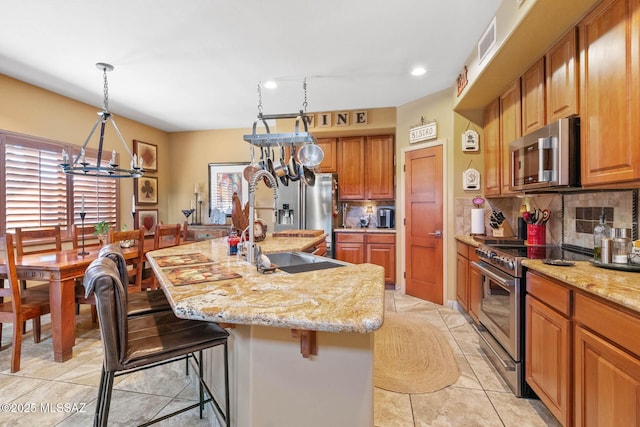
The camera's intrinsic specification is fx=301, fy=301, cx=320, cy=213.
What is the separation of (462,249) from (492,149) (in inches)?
44.4

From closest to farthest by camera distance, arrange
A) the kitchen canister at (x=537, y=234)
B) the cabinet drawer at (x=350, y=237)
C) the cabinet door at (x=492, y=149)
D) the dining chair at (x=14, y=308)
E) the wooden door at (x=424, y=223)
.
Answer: the dining chair at (x=14, y=308) < the kitchen canister at (x=537, y=234) < the cabinet door at (x=492, y=149) < the wooden door at (x=424, y=223) < the cabinet drawer at (x=350, y=237)

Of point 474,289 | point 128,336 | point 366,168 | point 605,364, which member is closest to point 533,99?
point 474,289

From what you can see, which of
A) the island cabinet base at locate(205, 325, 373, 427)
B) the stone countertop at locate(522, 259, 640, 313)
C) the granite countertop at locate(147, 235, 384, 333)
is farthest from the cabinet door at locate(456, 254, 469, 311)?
the island cabinet base at locate(205, 325, 373, 427)

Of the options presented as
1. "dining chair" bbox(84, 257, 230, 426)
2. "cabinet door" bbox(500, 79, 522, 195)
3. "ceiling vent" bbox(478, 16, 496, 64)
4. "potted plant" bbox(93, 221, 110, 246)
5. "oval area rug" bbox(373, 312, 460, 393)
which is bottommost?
"oval area rug" bbox(373, 312, 460, 393)

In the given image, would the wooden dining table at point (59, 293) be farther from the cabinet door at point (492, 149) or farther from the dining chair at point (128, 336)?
the cabinet door at point (492, 149)

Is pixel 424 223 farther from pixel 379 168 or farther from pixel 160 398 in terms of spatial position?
pixel 160 398

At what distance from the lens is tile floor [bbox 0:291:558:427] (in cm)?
176

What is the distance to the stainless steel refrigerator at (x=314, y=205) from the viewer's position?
458 centimetres

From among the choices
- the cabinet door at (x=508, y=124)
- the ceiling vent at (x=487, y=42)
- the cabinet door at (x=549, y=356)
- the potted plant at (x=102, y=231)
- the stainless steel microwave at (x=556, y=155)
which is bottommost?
the cabinet door at (x=549, y=356)

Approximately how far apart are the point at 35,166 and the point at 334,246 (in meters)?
3.88

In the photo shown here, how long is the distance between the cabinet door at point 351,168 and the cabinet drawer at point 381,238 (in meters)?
0.65

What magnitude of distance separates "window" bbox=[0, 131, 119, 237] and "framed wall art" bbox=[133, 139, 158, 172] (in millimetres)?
747

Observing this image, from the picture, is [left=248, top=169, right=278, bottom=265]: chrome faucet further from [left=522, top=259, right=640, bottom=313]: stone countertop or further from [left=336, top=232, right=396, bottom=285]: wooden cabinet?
[left=336, top=232, right=396, bottom=285]: wooden cabinet

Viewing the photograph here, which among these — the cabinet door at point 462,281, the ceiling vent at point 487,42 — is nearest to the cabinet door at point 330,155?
the cabinet door at point 462,281
